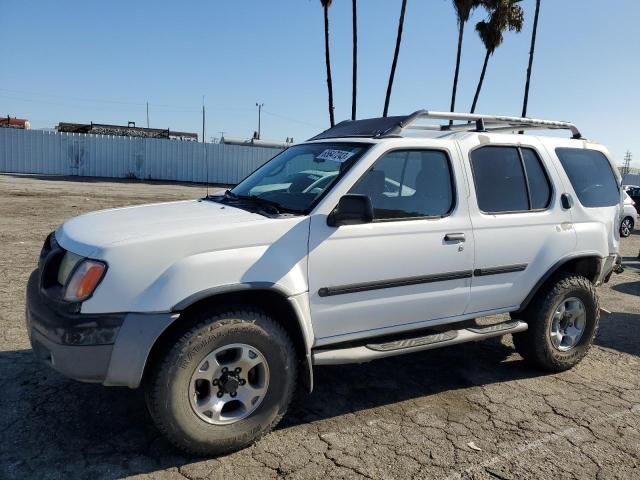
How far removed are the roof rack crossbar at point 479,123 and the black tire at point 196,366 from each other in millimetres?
1722

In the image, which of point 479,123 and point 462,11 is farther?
point 462,11

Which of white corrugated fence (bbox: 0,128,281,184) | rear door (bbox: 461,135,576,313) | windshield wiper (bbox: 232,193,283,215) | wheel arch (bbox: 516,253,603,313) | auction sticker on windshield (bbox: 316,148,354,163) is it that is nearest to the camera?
windshield wiper (bbox: 232,193,283,215)

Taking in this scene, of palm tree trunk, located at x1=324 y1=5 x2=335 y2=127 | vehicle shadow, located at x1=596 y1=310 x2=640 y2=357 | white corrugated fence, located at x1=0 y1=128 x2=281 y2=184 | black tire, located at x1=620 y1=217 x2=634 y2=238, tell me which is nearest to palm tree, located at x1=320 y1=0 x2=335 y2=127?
palm tree trunk, located at x1=324 y1=5 x2=335 y2=127

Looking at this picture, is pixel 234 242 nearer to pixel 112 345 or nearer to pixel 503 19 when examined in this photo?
pixel 112 345

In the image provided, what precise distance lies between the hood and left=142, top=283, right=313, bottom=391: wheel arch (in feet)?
1.25

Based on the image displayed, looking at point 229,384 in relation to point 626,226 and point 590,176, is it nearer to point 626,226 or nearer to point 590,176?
point 590,176

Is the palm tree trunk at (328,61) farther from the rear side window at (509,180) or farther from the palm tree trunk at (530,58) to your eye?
the rear side window at (509,180)

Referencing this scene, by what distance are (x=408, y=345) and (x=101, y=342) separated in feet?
6.49

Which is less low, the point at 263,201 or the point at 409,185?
the point at 409,185

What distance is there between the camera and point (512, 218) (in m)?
4.05

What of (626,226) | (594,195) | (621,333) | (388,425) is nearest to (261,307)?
(388,425)

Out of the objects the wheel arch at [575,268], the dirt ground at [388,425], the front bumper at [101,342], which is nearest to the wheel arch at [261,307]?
the front bumper at [101,342]

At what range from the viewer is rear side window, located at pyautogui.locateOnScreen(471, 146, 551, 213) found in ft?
13.1

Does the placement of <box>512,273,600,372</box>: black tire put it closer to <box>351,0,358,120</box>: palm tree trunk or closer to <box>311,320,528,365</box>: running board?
<box>311,320,528,365</box>: running board
